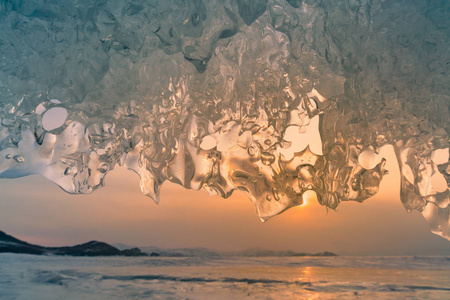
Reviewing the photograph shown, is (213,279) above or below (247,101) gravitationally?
below

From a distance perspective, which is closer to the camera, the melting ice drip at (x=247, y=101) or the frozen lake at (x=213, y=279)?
the melting ice drip at (x=247, y=101)

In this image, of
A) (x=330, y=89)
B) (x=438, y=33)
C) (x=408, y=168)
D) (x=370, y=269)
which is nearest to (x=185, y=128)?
(x=330, y=89)

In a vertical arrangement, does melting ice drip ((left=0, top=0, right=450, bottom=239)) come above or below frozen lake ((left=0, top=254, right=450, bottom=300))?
above

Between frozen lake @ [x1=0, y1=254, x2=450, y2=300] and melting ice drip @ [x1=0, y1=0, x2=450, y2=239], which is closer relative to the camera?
melting ice drip @ [x1=0, y1=0, x2=450, y2=239]

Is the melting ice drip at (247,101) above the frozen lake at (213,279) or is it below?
above
